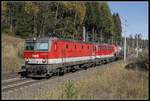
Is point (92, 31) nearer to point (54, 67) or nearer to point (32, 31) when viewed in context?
point (32, 31)

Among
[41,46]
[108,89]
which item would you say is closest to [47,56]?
[41,46]

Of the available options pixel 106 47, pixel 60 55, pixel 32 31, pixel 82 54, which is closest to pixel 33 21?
pixel 32 31

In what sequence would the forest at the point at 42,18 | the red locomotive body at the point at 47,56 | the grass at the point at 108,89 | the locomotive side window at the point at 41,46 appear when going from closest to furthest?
the grass at the point at 108,89, the red locomotive body at the point at 47,56, the locomotive side window at the point at 41,46, the forest at the point at 42,18

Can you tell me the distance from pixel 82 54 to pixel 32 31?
93.1 feet

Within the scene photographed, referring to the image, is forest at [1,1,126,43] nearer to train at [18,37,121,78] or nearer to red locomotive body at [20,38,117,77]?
train at [18,37,121,78]

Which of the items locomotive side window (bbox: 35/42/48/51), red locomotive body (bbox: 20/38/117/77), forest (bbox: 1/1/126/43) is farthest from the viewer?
forest (bbox: 1/1/126/43)

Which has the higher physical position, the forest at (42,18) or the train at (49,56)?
the forest at (42,18)

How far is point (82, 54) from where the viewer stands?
31594mm

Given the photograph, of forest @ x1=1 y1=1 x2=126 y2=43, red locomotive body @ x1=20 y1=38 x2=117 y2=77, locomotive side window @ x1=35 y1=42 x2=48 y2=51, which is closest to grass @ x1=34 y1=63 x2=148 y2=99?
red locomotive body @ x1=20 y1=38 x2=117 y2=77

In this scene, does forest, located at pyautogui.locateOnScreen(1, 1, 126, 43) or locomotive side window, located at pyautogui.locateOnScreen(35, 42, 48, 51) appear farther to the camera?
forest, located at pyautogui.locateOnScreen(1, 1, 126, 43)

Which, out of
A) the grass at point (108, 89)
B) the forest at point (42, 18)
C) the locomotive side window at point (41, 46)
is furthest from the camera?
the forest at point (42, 18)

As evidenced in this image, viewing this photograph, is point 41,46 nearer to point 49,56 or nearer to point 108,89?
point 49,56

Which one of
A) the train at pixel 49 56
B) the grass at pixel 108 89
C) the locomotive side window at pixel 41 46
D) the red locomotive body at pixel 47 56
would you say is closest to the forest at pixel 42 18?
the train at pixel 49 56

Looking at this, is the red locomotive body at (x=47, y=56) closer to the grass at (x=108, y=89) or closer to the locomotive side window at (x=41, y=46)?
the locomotive side window at (x=41, y=46)
